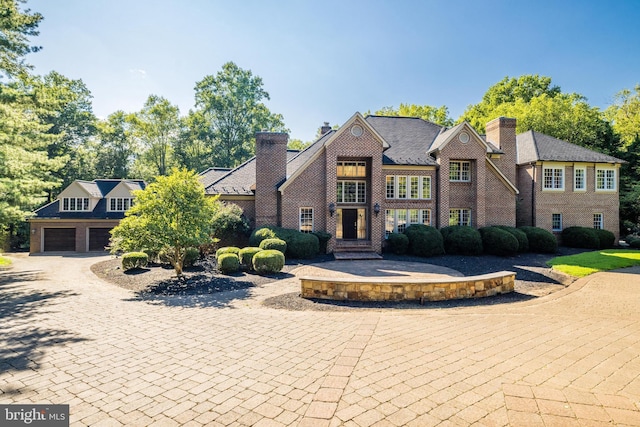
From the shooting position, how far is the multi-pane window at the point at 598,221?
992 inches

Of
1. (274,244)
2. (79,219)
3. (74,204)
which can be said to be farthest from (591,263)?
(74,204)

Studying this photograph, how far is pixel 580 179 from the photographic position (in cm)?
2512

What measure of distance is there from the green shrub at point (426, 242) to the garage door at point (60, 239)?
29.1 meters

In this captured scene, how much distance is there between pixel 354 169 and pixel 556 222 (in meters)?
16.5

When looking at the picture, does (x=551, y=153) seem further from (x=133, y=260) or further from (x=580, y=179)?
(x=133, y=260)

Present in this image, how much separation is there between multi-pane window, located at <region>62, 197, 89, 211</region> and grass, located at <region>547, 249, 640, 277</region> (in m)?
35.9

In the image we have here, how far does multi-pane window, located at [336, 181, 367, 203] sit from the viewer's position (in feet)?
70.4

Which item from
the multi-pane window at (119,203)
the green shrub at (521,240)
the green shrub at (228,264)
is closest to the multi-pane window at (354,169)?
the green shrub at (521,240)

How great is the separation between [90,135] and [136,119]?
677cm

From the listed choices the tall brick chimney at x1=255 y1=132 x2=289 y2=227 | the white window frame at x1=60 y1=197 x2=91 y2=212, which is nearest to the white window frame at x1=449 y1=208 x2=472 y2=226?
the tall brick chimney at x1=255 y1=132 x2=289 y2=227

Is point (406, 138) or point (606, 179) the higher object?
point (406, 138)

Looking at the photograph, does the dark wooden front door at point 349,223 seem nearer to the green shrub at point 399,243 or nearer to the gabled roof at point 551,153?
the green shrub at point 399,243

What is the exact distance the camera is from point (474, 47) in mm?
18359

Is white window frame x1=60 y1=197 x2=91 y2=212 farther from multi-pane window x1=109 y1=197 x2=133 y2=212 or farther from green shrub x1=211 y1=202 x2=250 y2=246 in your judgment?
green shrub x1=211 y1=202 x2=250 y2=246
